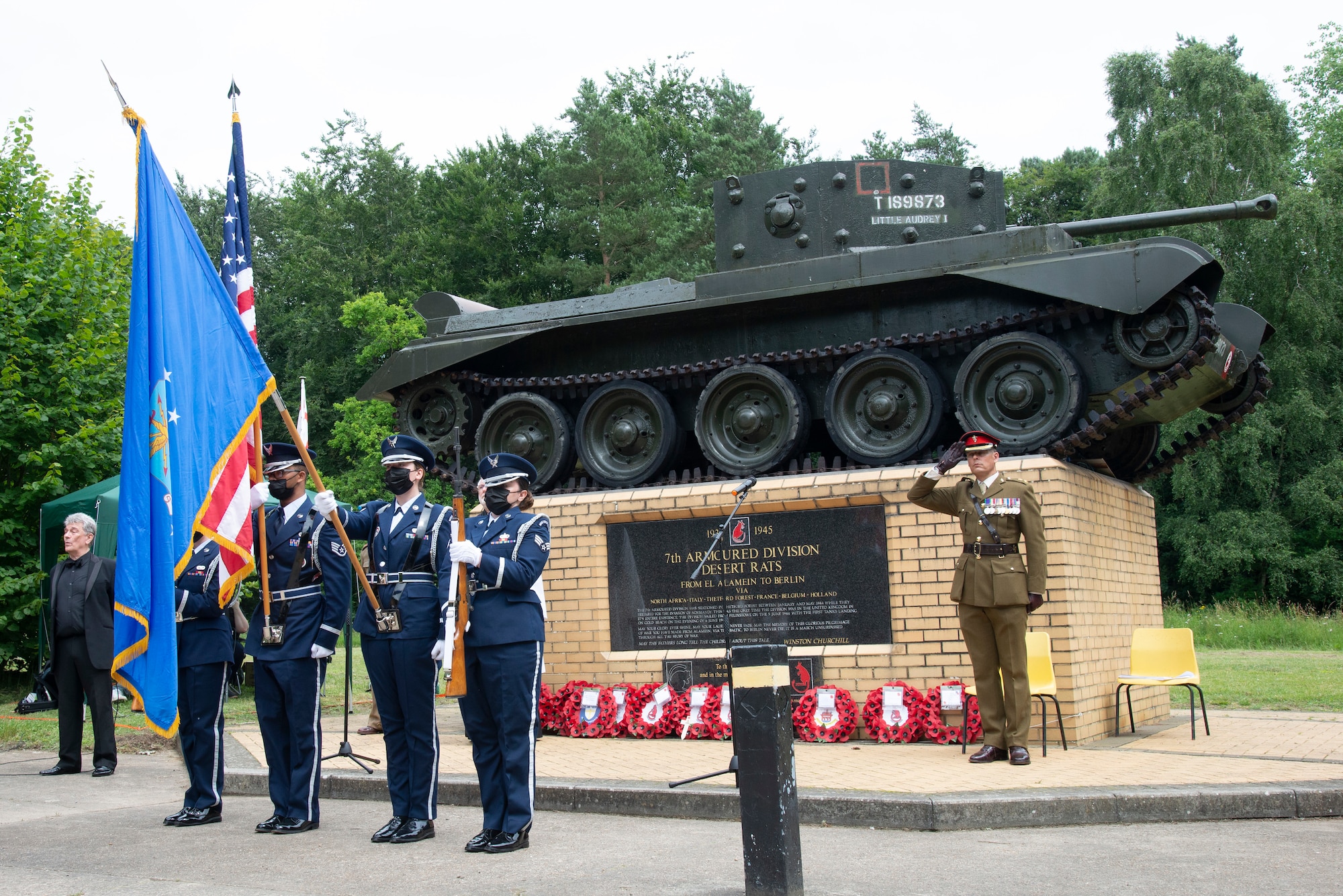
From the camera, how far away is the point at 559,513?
1045 centimetres

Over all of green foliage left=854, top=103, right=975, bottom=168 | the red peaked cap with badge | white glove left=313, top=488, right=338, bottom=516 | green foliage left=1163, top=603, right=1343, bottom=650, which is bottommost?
Result: green foliage left=1163, top=603, right=1343, bottom=650

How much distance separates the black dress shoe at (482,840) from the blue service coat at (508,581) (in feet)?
2.76

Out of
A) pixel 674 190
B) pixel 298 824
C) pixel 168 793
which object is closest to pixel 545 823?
pixel 298 824

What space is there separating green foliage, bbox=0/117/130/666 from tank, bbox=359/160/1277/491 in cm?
563

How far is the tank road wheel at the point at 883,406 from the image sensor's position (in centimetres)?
958

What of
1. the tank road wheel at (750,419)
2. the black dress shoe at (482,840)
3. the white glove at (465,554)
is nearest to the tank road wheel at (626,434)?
the tank road wheel at (750,419)

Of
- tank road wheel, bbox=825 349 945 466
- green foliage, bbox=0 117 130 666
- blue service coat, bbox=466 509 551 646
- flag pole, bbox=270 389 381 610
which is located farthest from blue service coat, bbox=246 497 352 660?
green foliage, bbox=0 117 130 666

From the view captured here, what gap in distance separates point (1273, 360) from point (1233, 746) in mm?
25208

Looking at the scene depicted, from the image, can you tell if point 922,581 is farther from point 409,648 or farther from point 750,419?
point 409,648

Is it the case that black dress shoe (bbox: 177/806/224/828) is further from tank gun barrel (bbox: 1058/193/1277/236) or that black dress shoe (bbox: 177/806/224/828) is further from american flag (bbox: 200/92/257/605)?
tank gun barrel (bbox: 1058/193/1277/236)

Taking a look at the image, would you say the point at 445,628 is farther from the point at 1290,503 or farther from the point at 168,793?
the point at 1290,503

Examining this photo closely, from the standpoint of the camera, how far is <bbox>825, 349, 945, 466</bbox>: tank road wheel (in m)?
9.58

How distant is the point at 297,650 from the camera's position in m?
6.17

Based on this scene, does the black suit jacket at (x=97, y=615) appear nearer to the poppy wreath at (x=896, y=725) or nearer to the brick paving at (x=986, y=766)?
the brick paving at (x=986, y=766)
